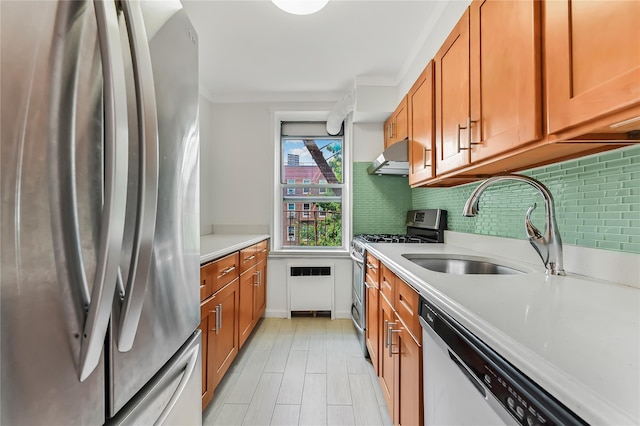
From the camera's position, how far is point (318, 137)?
3.66 metres

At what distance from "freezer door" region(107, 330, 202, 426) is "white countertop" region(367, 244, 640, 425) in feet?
2.67

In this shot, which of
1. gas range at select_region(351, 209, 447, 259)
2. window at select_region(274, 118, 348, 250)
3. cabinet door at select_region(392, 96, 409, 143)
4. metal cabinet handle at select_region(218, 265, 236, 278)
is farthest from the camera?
window at select_region(274, 118, 348, 250)

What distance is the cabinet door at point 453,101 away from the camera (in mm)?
1437

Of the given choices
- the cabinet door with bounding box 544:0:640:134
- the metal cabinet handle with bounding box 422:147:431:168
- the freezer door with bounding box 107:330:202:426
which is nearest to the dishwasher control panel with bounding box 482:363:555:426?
the cabinet door with bounding box 544:0:640:134

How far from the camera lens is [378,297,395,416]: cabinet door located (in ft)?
5.05

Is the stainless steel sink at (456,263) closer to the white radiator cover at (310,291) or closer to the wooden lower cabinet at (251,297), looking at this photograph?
the wooden lower cabinet at (251,297)

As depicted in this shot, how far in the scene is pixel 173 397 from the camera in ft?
2.73

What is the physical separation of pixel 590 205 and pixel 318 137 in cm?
292

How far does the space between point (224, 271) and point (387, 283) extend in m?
1.05

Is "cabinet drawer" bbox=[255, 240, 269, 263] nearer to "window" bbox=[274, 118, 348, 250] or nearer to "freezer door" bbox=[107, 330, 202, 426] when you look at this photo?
"window" bbox=[274, 118, 348, 250]

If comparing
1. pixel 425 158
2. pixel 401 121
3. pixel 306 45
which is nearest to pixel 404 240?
pixel 425 158

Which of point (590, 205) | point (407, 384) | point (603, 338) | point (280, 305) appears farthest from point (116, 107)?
point (280, 305)

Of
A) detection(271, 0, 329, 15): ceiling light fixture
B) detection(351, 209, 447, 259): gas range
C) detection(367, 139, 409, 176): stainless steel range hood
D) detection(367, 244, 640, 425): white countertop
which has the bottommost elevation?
detection(367, 244, 640, 425): white countertop

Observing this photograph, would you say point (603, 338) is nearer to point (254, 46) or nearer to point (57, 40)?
point (57, 40)
